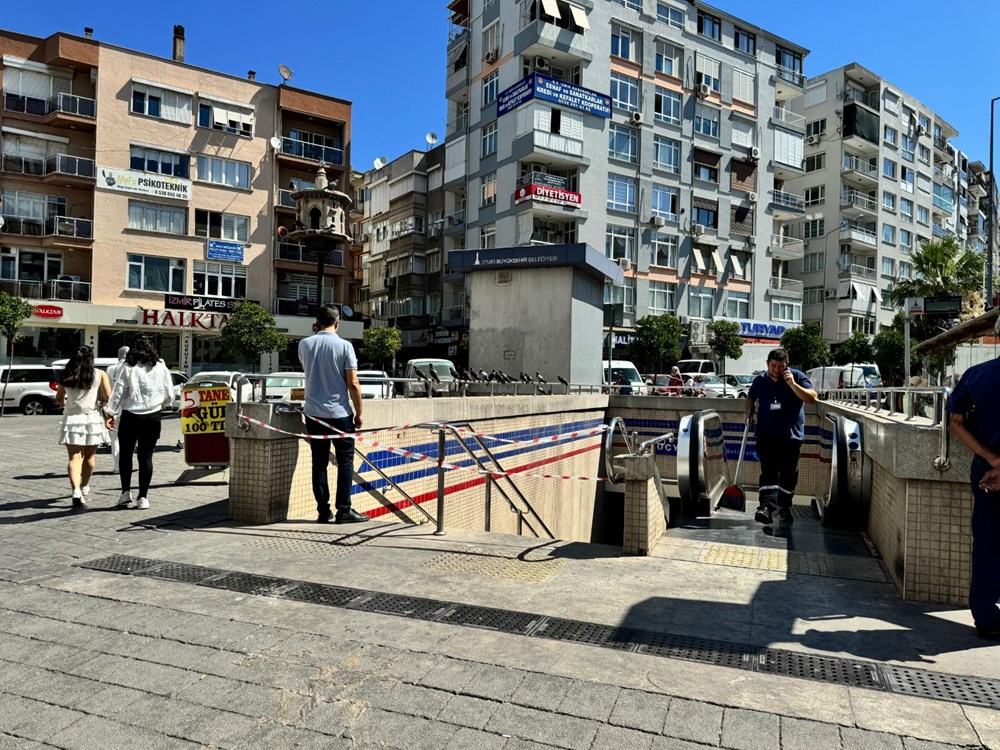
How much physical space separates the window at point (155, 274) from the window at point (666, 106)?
92.0 feet

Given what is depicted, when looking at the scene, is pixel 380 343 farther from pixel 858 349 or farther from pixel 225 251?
pixel 858 349

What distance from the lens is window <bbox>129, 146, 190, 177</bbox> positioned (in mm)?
34500

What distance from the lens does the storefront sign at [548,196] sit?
35156mm

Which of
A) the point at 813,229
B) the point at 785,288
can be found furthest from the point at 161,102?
the point at 813,229

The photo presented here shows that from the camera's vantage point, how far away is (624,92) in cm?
3950

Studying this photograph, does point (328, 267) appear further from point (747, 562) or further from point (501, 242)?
point (747, 562)

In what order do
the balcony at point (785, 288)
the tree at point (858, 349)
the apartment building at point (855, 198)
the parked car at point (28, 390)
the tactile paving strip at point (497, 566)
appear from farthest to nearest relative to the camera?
1. the apartment building at point (855, 198)
2. the balcony at point (785, 288)
3. the tree at point (858, 349)
4. the parked car at point (28, 390)
5. the tactile paving strip at point (497, 566)

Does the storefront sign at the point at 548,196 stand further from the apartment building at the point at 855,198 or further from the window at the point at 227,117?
the apartment building at the point at 855,198

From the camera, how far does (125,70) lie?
3419cm

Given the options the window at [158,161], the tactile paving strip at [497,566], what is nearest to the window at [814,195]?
the window at [158,161]

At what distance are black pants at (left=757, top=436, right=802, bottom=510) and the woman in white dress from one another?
→ 6.98 metres

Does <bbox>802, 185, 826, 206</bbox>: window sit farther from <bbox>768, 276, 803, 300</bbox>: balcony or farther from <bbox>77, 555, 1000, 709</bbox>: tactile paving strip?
<bbox>77, 555, 1000, 709</bbox>: tactile paving strip

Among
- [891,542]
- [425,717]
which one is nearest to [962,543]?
[891,542]

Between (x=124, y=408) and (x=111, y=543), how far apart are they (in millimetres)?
1775
